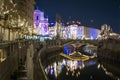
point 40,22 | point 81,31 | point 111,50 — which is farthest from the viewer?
point 81,31

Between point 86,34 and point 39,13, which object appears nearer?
point 39,13

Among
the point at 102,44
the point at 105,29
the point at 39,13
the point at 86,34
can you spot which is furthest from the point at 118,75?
the point at 86,34

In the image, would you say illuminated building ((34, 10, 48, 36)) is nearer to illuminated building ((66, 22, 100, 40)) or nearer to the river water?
illuminated building ((66, 22, 100, 40))

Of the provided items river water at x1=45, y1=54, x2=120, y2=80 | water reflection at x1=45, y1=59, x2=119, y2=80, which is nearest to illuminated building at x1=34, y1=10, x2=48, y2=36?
river water at x1=45, y1=54, x2=120, y2=80

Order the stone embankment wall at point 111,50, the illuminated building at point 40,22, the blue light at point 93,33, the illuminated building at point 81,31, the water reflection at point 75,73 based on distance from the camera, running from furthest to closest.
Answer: the blue light at point 93,33
the illuminated building at point 81,31
the illuminated building at point 40,22
the stone embankment wall at point 111,50
the water reflection at point 75,73

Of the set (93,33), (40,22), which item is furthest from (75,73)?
(93,33)

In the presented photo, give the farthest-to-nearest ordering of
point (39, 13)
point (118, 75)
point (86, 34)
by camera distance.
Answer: point (86, 34), point (39, 13), point (118, 75)

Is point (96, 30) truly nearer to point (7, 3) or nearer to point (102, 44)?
point (102, 44)

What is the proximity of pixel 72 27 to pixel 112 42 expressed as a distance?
112 m

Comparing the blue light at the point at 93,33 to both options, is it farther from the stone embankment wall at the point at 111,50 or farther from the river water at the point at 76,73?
the river water at the point at 76,73

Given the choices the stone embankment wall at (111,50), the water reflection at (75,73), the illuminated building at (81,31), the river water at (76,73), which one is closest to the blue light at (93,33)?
the illuminated building at (81,31)

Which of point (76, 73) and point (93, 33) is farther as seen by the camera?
point (93, 33)

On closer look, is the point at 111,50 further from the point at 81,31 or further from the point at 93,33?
the point at 93,33

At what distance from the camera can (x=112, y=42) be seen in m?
76.5
